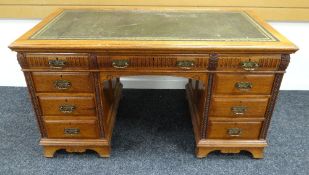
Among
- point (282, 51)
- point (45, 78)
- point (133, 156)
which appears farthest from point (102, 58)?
point (282, 51)

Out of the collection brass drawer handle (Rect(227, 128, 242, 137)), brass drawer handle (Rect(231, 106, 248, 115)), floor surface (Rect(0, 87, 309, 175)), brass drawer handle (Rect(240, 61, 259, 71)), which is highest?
brass drawer handle (Rect(240, 61, 259, 71))

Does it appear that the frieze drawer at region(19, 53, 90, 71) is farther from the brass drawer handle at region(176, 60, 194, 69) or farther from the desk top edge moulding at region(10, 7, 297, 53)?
the brass drawer handle at region(176, 60, 194, 69)

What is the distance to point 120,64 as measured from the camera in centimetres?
146

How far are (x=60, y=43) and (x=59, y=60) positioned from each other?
3.8 inches

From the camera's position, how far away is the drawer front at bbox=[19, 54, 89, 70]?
4.67ft

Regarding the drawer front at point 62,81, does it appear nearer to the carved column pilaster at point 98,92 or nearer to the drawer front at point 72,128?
the carved column pilaster at point 98,92

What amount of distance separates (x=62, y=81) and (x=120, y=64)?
362 millimetres

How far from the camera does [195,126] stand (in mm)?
1884

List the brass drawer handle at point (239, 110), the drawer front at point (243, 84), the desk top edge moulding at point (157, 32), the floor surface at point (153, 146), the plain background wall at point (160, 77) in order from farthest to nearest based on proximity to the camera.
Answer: the plain background wall at point (160, 77), the floor surface at point (153, 146), the brass drawer handle at point (239, 110), the drawer front at point (243, 84), the desk top edge moulding at point (157, 32)

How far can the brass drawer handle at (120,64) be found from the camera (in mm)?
1450

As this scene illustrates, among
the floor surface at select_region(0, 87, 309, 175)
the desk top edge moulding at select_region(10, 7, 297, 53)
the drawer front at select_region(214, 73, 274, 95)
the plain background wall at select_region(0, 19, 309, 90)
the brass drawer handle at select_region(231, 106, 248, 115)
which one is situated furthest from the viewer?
the plain background wall at select_region(0, 19, 309, 90)

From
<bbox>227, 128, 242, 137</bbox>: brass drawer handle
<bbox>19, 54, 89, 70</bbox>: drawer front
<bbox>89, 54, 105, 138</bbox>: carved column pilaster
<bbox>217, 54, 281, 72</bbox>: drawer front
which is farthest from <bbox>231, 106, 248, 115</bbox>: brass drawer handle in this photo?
<bbox>19, 54, 89, 70</bbox>: drawer front

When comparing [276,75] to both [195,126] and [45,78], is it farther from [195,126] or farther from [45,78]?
[45,78]

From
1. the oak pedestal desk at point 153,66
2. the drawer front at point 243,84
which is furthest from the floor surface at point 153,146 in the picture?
the drawer front at point 243,84
